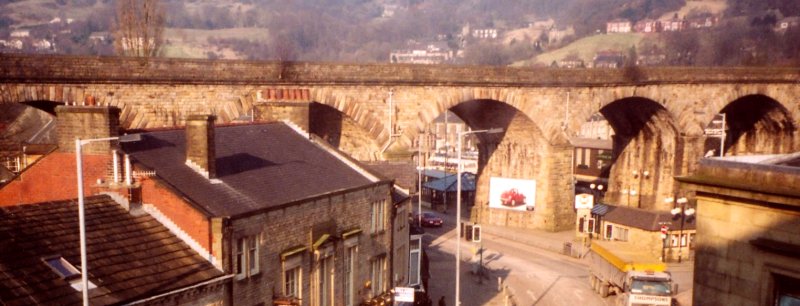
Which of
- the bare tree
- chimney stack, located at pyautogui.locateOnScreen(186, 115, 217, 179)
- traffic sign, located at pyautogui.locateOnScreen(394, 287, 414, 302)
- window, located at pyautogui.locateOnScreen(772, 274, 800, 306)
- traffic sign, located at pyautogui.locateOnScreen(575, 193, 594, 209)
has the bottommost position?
traffic sign, located at pyautogui.locateOnScreen(394, 287, 414, 302)

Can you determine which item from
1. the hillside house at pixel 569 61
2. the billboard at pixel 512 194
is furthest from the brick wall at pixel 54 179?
the hillside house at pixel 569 61

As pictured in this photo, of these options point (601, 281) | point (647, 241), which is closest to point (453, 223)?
point (647, 241)

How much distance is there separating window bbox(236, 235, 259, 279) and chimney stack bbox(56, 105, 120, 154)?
158 inches

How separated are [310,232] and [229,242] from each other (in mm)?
3804

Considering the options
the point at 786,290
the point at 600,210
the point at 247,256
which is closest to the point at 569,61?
the point at 600,210

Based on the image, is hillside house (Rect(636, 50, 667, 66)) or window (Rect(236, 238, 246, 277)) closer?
window (Rect(236, 238, 246, 277))

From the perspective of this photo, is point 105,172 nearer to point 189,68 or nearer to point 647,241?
point 189,68

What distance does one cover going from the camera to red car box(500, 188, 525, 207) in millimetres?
46444

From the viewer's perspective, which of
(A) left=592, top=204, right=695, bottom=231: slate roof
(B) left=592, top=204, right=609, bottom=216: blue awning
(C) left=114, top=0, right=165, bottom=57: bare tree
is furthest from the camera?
(C) left=114, top=0, right=165, bottom=57: bare tree

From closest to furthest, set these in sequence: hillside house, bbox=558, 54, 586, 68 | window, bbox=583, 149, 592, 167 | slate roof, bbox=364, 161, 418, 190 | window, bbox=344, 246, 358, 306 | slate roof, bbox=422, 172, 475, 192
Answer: window, bbox=344, 246, 358, 306
slate roof, bbox=364, 161, 418, 190
slate roof, bbox=422, 172, 475, 192
window, bbox=583, 149, 592, 167
hillside house, bbox=558, 54, 586, 68

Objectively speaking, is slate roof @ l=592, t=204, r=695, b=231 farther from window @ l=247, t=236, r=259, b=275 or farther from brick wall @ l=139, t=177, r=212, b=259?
brick wall @ l=139, t=177, r=212, b=259

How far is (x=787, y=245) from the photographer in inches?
410

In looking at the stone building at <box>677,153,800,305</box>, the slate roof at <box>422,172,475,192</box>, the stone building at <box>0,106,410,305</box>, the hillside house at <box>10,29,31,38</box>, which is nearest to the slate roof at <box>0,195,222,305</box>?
the stone building at <box>0,106,410,305</box>

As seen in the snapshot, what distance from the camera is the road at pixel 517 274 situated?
31.1 meters
